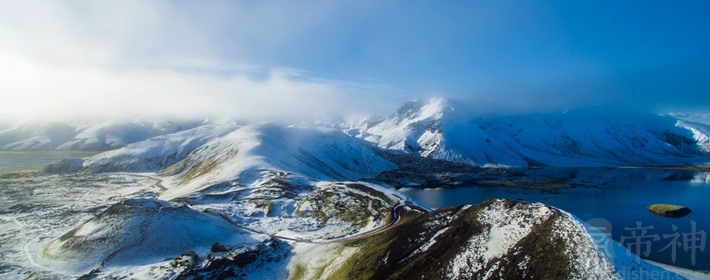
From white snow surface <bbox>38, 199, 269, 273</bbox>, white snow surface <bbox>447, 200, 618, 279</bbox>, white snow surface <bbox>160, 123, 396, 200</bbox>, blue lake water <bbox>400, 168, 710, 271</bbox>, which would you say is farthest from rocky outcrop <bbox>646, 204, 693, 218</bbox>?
white snow surface <bbox>160, 123, 396, 200</bbox>

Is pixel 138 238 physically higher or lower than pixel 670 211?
higher

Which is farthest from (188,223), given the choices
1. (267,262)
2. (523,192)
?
(523,192)

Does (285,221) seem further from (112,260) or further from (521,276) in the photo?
(521,276)

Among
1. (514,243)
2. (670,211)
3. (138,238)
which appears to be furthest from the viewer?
(670,211)

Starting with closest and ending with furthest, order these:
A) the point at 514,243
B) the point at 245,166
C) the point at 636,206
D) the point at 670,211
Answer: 1. the point at 514,243
2. the point at 670,211
3. the point at 636,206
4. the point at 245,166

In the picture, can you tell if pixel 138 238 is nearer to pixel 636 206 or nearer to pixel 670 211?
pixel 670 211

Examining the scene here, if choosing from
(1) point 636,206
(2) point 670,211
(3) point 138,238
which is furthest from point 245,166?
(2) point 670,211

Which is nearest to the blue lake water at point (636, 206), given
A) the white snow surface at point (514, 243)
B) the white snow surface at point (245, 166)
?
the white snow surface at point (514, 243)

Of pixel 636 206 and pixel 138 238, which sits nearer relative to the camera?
pixel 138 238
